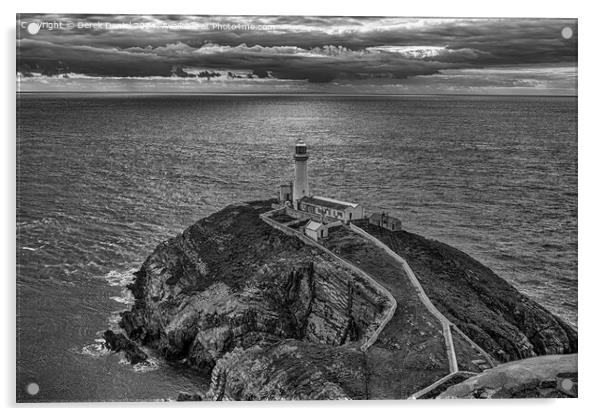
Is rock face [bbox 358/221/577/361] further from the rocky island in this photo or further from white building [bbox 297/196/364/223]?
white building [bbox 297/196/364/223]

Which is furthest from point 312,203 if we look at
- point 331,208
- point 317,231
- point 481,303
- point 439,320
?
point 481,303

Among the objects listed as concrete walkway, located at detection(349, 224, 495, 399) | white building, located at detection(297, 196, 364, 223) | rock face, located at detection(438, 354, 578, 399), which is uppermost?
white building, located at detection(297, 196, 364, 223)

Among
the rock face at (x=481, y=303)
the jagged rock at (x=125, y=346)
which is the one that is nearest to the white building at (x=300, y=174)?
the rock face at (x=481, y=303)

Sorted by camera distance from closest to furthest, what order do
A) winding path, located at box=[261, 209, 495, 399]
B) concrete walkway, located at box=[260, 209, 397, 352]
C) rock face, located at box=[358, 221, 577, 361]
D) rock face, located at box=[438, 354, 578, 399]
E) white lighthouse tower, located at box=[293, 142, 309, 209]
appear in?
rock face, located at box=[438, 354, 578, 399]
winding path, located at box=[261, 209, 495, 399]
concrete walkway, located at box=[260, 209, 397, 352]
rock face, located at box=[358, 221, 577, 361]
white lighthouse tower, located at box=[293, 142, 309, 209]

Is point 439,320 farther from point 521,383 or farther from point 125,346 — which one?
point 125,346

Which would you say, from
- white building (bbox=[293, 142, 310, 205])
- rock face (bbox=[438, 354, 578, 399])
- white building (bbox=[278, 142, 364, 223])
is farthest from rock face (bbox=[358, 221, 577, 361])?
white building (bbox=[293, 142, 310, 205])

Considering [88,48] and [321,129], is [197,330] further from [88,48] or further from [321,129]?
[88,48]
